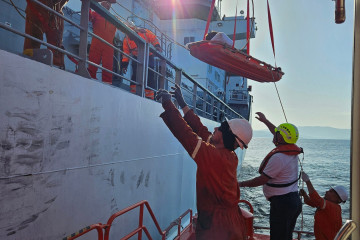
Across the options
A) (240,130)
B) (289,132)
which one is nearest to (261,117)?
(289,132)

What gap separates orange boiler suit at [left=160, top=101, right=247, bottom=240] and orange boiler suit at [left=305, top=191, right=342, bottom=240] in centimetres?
159

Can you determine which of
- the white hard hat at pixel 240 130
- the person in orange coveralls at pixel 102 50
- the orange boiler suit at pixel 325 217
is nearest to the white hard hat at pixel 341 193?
the orange boiler suit at pixel 325 217

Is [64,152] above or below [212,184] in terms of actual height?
above

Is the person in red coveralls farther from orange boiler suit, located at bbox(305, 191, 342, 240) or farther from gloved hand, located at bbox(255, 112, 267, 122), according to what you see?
gloved hand, located at bbox(255, 112, 267, 122)

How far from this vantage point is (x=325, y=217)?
3.68 metres

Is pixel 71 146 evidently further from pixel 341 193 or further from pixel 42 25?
pixel 341 193

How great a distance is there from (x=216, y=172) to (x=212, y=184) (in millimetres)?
115

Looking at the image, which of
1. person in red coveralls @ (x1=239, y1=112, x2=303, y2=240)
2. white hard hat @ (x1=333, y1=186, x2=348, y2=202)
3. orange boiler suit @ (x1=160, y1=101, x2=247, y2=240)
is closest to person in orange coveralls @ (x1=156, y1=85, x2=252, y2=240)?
orange boiler suit @ (x1=160, y1=101, x2=247, y2=240)

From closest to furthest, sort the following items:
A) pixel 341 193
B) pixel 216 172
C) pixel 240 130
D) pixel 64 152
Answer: pixel 216 172
pixel 240 130
pixel 64 152
pixel 341 193

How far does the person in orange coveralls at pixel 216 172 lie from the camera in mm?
2256

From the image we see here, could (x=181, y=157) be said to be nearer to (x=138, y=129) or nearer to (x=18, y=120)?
(x=138, y=129)

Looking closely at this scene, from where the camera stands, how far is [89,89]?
3.00 metres

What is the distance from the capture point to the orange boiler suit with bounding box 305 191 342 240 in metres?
3.61

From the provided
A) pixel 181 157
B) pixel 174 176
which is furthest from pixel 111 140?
pixel 181 157
